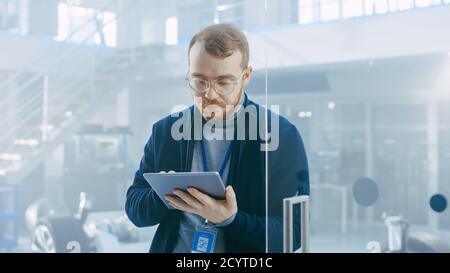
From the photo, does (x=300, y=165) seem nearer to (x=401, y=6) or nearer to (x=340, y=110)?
(x=340, y=110)

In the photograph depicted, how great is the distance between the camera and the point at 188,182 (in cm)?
270

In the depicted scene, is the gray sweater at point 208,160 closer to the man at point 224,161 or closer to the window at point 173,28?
the man at point 224,161

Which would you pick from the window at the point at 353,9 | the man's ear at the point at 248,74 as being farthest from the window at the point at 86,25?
the window at the point at 353,9

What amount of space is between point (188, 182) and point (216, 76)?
0.54 metres

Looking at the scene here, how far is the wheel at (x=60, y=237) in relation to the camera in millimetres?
2820

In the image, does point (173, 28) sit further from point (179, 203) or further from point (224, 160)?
point (179, 203)

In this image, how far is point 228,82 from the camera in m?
2.85

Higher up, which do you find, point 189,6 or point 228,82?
point 189,6

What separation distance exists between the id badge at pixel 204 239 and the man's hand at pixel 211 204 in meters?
0.06

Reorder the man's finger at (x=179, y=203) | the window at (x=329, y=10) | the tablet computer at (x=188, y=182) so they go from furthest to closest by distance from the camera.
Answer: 1. the window at (x=329, y=10)
2. the man's finger at (x=179, y=203)
3. the tablet computer at (x=188, y=182)

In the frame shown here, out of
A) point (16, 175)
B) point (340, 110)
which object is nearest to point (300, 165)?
point (340, 110)

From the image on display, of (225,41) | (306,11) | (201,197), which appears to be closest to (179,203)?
(201,197)
